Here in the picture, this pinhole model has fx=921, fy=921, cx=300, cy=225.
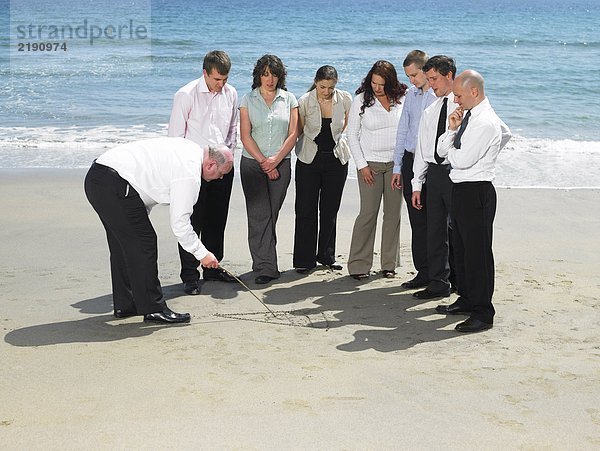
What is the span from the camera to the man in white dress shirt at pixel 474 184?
17.1 feet

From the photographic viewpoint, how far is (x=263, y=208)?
6.56 metres

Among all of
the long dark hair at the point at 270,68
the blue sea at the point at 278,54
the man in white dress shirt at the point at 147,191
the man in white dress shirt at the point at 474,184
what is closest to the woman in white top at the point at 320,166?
the long dark hair at the point at 270,68

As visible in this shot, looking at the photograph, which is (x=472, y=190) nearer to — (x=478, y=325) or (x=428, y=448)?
(x=478, y=325)

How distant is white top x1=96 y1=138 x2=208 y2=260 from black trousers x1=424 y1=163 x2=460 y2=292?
1.57 m

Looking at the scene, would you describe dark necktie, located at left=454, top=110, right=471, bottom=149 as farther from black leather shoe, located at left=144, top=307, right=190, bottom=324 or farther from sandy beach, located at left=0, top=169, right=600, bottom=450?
black leather shoe, located at left=144, top=307, right=190, bottom=324

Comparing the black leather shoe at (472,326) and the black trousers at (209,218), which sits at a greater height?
the black trousers at (209,218)

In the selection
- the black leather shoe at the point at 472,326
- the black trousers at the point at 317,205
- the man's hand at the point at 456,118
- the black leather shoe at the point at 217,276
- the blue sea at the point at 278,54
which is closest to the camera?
the man's hand at the point at 456,118

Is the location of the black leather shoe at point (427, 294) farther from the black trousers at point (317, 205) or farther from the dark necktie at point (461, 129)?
the dark necktie at point (461, 129)

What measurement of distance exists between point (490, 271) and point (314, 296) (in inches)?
50.2

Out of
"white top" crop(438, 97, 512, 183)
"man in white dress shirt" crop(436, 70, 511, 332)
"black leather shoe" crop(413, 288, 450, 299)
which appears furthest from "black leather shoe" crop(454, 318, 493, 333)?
"white top" crop(438, 97, 512, 183)

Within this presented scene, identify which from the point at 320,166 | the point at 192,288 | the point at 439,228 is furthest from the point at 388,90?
the point at 192,288

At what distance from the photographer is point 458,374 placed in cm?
473

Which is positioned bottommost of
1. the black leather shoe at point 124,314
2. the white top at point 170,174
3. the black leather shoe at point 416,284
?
the black leather shoe at point 124,314

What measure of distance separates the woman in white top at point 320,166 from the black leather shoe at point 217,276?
1.79ft
